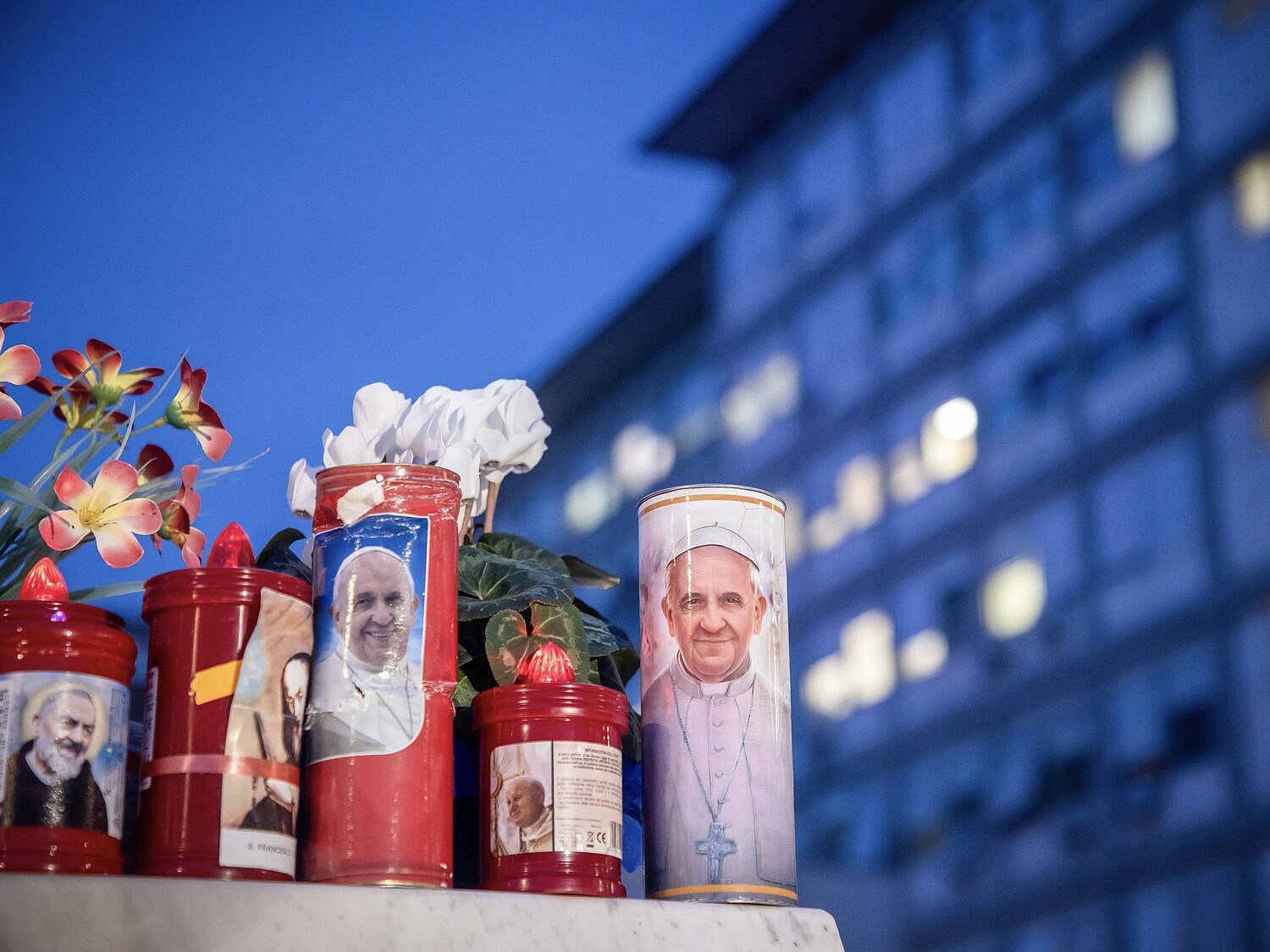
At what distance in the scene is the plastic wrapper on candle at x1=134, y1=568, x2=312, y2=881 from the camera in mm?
771

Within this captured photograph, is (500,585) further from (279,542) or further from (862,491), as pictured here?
(862,491)

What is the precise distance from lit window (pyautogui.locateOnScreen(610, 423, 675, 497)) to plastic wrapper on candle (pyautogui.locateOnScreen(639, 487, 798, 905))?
17.6 metres

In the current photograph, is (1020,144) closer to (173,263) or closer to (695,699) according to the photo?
(173,263)

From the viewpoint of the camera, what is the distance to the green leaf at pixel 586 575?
3.89ft

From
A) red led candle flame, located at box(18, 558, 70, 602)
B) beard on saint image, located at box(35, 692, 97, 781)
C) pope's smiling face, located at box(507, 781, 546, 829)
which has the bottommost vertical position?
pope's smiling face, located at box(507, 781, 546, 829)

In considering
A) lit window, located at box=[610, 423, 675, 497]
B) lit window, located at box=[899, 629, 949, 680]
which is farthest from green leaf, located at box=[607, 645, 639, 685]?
lit window, located at box=[610, 423, 675, 497]

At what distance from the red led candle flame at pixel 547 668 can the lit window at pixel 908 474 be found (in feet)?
45.7

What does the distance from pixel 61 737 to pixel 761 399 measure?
54.7ft

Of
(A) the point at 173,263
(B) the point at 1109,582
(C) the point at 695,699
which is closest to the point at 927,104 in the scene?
(B) the point at 1109,582

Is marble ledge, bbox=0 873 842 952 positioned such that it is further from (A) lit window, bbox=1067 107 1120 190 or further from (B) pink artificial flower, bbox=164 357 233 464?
(A) lit window, bbox=1067 107 1120 190

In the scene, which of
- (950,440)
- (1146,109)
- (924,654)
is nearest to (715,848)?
(1146,109)

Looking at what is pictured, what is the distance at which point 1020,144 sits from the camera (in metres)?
14.2

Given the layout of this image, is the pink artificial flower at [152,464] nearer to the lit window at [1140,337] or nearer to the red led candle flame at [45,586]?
the red led candle flame at [45,586]

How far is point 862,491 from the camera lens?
15.4 metres
